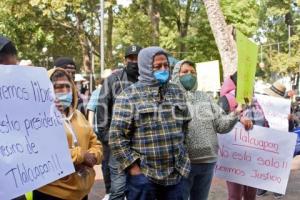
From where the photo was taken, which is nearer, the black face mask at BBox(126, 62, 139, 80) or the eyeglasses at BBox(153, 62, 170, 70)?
the eyeglasses at BBox(153, 62, 170, 70)

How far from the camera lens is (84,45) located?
25.1 metres

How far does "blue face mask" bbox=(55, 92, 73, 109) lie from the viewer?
315 cm

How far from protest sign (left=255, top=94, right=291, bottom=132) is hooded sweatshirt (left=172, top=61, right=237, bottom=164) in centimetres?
140

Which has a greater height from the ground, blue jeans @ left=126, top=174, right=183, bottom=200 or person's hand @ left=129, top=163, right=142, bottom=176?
person's hand @ left=129, top=163, right=142, bottom=176

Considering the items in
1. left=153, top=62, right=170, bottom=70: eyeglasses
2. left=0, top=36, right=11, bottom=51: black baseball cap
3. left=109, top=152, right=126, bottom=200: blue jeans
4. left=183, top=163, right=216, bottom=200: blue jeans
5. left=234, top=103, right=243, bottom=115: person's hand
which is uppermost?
left=0, top=36, right=11, bottom=51: black baseball cap

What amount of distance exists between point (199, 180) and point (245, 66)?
40.2 inches

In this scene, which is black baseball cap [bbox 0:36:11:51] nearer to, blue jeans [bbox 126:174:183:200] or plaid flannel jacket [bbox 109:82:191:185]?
plaid flannel jacket [bbox 109:82:191:185]

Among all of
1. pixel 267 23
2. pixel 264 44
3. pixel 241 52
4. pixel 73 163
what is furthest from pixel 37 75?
pixel 264 44

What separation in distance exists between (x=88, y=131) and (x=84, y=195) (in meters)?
0.42

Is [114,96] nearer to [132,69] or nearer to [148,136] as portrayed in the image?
[132,69]

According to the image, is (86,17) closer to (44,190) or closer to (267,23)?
(44,190)

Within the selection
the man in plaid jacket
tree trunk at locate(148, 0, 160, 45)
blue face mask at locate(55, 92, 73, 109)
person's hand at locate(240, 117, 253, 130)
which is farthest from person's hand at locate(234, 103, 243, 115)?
tree trunk at locate(148, 0, 160, 45)

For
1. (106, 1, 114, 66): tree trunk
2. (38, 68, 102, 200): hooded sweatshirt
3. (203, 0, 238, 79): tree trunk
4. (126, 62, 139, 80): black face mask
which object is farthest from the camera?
(106, 1, 114, 66): tree trunk

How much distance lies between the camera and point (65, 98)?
10.4ft
